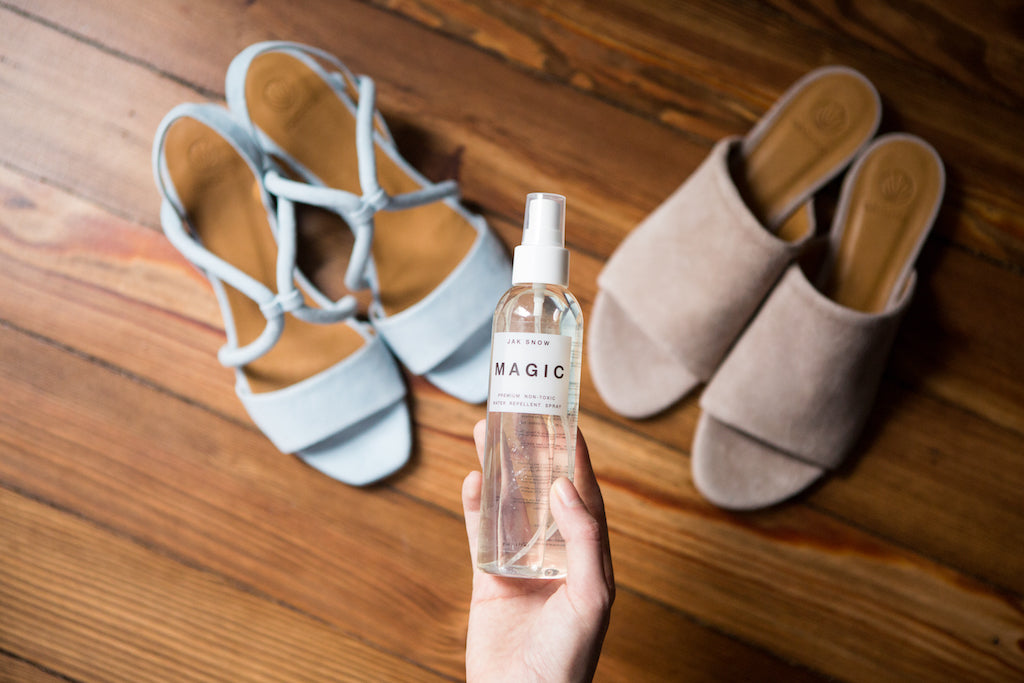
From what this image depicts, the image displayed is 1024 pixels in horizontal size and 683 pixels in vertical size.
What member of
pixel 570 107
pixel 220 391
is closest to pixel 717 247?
pixel 570 107

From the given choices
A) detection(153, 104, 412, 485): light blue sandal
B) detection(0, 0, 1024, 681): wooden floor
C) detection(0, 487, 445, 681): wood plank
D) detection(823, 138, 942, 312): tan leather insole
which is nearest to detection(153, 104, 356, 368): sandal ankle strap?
detection(153, 104, 412, 485): light blue sandal

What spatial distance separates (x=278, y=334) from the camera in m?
1.01

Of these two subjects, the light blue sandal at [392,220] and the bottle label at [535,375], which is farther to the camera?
the light blue sandal at [392,220]

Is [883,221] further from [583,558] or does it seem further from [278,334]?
[278,334]

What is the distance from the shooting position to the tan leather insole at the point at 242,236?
1.07m

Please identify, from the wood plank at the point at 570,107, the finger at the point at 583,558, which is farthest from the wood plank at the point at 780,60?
the finger at the point at 583,558

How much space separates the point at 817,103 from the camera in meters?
1.13

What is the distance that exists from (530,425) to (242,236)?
656 millimetres

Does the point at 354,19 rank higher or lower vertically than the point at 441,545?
higher

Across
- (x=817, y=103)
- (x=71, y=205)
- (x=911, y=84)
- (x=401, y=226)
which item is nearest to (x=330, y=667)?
(x=401, y=226)

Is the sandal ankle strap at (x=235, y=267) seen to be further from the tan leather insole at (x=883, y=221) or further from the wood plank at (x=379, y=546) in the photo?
the tan leather insole at (x=883, y=221)

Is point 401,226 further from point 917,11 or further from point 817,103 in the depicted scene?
point 917,11

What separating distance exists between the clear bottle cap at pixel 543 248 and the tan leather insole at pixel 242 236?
518mm

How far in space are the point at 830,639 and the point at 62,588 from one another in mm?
1208
